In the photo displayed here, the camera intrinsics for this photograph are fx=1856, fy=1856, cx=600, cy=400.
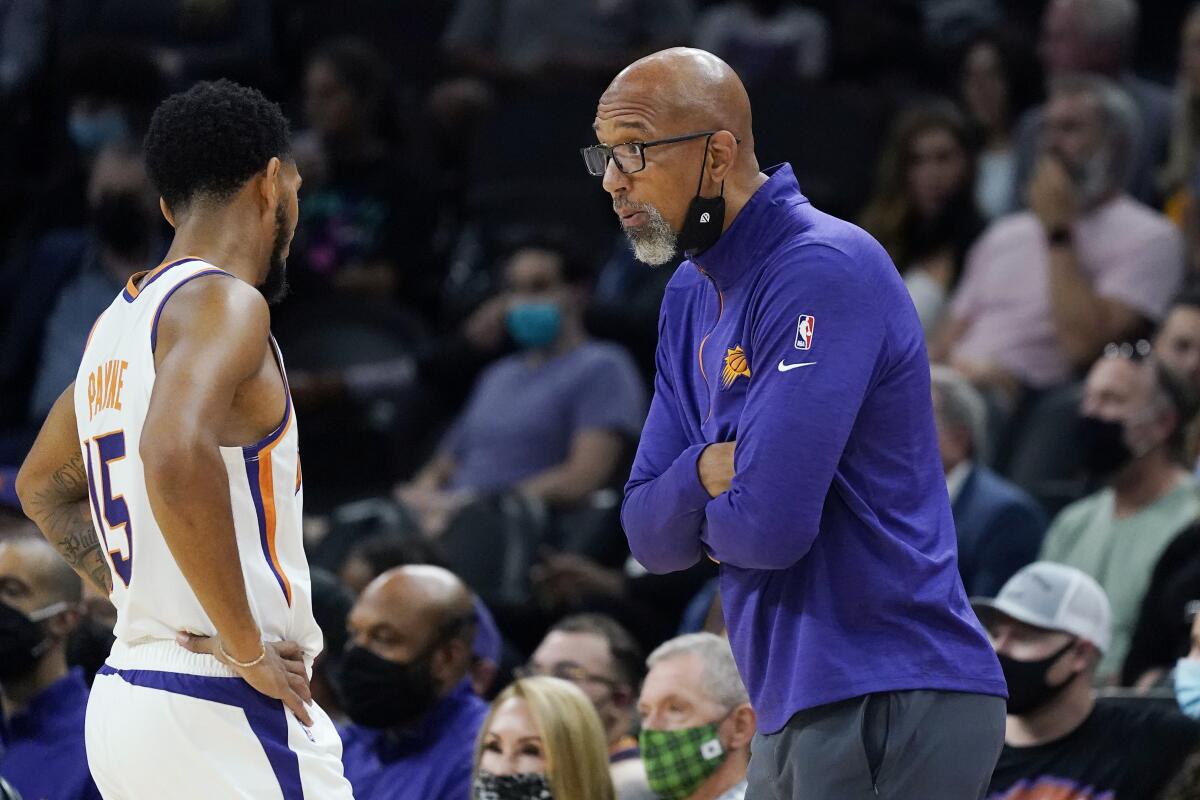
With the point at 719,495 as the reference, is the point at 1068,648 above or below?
below

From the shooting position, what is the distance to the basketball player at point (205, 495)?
126 inches

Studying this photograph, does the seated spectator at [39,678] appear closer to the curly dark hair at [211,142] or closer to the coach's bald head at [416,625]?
the coach's bald head at [416,625]

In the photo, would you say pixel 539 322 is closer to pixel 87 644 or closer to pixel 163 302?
pixel 87 644

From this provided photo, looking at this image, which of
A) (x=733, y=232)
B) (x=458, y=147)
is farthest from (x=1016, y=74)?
(x=733, y=232)

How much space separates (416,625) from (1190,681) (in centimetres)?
225

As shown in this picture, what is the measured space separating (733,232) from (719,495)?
1.63 ft

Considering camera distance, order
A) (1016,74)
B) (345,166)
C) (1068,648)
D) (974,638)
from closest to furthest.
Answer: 1. (974,638)
2. (1068,648)
3. (1016,74)
4. (345,166)

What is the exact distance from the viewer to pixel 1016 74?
9266 mm

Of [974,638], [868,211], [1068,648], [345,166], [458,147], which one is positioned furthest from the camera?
[458,147]

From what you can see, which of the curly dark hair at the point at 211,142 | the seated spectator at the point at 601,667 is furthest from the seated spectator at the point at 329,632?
the curly dark hair at the point at 211,142

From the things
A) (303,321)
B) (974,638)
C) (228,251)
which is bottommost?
(303,321)

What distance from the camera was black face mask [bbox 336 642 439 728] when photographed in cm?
556

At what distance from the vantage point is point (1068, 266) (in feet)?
25.5

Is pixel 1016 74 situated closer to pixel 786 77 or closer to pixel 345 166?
pixel 786 77
